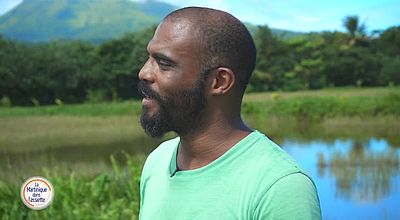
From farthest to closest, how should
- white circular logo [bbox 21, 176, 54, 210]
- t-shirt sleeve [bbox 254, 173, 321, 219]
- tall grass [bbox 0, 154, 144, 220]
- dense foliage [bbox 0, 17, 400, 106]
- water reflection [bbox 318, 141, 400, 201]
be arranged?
dense foliage [bbox 0, 17, 400, 106] → water reflection [bbox 318, 141, 400, 201] → tall grass [bbox 0, 154, 144, 220] → white circular logo [bbox 21, 176, 54, 210] → t-shirt sleeve [bbox 254, 173, 321, 219]

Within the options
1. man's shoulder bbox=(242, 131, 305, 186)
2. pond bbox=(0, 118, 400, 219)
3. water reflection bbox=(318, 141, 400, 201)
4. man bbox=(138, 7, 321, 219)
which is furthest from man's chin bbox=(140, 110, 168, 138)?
water reflection bbox=(318, 141, 400, 201)

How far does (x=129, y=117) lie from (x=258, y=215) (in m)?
5.51

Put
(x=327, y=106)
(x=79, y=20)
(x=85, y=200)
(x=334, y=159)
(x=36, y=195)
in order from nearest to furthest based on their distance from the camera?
(x=36, y=195), (x=85, y=200), (x=334, y=159), (x=327, y=106), (x=79, y=20)

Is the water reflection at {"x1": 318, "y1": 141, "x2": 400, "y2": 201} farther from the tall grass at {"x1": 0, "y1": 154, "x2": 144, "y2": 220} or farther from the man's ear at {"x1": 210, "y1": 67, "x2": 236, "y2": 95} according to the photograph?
the man's ear at {"x1": 210, "y1": 67, "x2": 236, "y2": 95}

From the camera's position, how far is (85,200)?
2525mm

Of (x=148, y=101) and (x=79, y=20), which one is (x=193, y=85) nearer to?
(x=148, y=101)

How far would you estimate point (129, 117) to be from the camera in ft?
19.8

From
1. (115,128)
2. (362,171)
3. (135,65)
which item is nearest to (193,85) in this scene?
(135,65)

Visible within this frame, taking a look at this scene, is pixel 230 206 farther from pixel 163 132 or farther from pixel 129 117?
pixel 129 117

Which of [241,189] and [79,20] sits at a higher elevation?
[241,189]

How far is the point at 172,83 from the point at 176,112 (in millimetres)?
37

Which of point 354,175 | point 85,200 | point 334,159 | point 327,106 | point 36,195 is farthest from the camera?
point 327,106

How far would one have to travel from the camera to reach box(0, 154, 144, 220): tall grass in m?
2.28

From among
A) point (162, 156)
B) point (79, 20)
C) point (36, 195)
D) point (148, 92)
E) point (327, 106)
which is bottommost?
point (327, 106)
